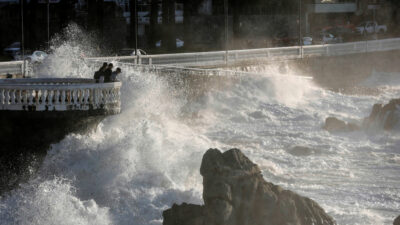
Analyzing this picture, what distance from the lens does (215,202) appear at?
13.0m

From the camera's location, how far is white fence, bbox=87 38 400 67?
30.9 meters

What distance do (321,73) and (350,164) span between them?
2122 centimetres

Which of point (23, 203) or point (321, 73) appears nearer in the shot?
point (23, 203)

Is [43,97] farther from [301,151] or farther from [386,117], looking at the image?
[386,117]

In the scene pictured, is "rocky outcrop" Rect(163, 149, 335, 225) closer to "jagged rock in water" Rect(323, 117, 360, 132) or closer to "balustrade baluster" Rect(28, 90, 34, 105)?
"balustrade baluster" Rect(28, 90, 34, 105)

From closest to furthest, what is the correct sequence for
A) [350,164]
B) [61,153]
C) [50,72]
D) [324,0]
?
[61,153] → [350,164] → [50,72] → [324,0]

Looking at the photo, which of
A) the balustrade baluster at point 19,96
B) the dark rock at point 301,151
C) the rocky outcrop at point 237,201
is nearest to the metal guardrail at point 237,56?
the dark rock at point 301,151

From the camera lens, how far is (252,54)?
37781mm

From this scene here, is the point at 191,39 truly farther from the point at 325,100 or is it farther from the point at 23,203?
the point at 23,203

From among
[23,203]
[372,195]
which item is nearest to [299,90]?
[372,195]

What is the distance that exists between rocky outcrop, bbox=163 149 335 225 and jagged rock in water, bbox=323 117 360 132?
50.8 ft

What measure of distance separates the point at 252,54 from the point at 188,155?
18669mm

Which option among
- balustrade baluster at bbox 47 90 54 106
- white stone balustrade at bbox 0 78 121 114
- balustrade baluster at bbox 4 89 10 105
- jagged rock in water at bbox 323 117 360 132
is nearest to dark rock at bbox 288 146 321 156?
jagged rock in water at bbox 323 117 360 132

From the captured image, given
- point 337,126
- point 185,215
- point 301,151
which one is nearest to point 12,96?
point 185,215
